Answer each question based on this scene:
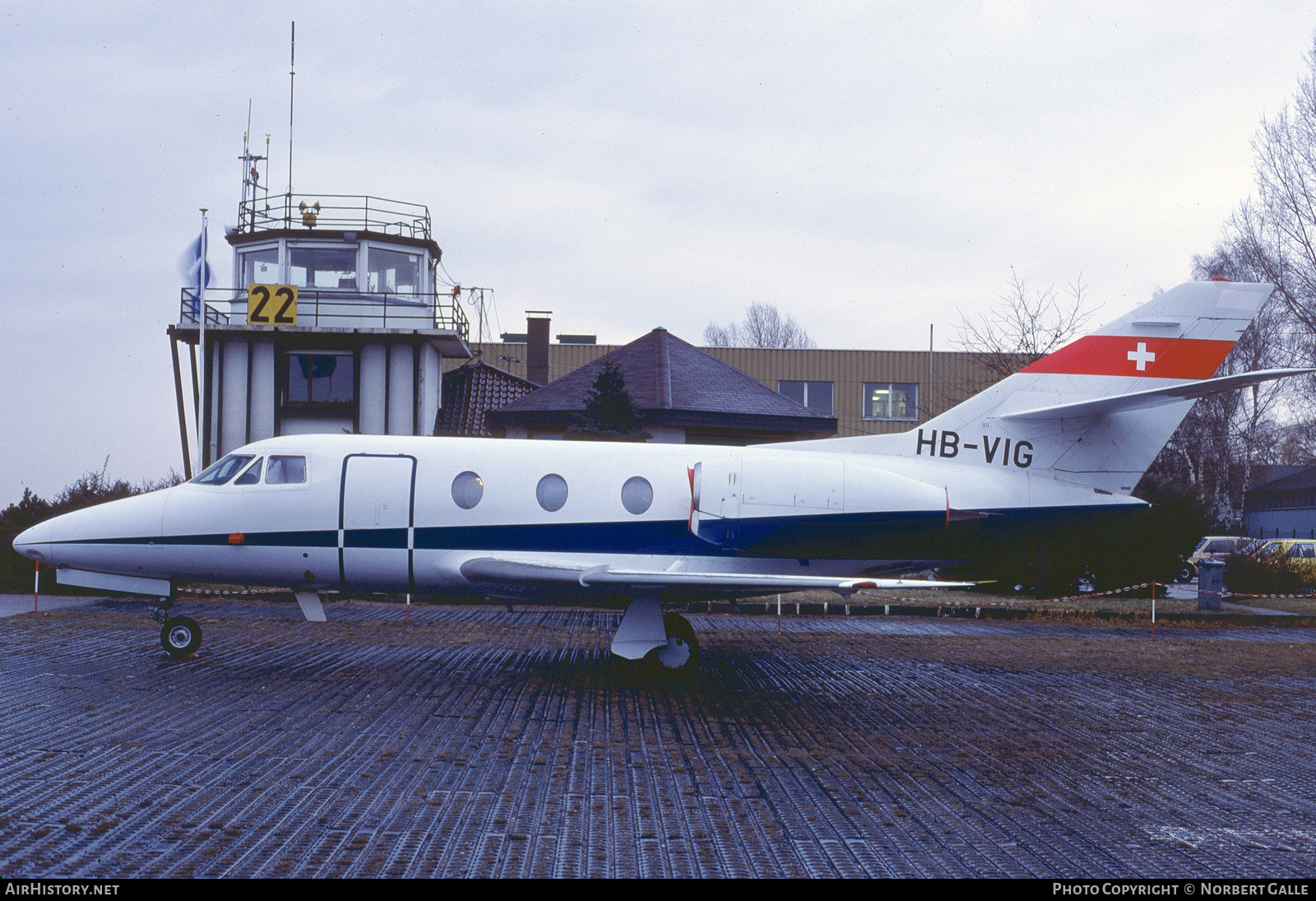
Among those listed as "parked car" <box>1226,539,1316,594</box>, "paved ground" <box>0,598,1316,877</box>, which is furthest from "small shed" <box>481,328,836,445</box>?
"paved ground" <box>0,598,1316,877</box>

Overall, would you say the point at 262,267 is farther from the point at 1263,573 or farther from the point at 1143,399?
the point at 1263,573

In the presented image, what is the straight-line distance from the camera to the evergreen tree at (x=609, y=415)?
2406cm

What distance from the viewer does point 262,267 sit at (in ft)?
87.5

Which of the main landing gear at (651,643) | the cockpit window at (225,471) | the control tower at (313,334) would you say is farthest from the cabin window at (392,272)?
the main landing gear at (651,643)

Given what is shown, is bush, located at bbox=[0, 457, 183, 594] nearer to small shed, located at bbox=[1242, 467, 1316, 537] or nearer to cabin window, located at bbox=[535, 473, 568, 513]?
cabin window, located at bbox=[535, 473, 568, 513]

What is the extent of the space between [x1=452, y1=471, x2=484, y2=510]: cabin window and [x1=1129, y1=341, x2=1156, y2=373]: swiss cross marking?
8.38 meters

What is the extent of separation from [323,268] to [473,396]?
20.2 ft

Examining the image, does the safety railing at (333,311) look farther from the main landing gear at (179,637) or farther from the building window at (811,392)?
the building window at (811,392)

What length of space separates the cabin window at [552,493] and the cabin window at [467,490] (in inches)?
27.4

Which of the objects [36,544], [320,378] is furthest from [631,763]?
[320,378]

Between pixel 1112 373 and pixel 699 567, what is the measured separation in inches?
232

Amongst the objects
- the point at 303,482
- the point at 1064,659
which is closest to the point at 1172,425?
the point at 1064,659

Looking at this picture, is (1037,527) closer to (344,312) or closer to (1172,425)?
(1172,425)
